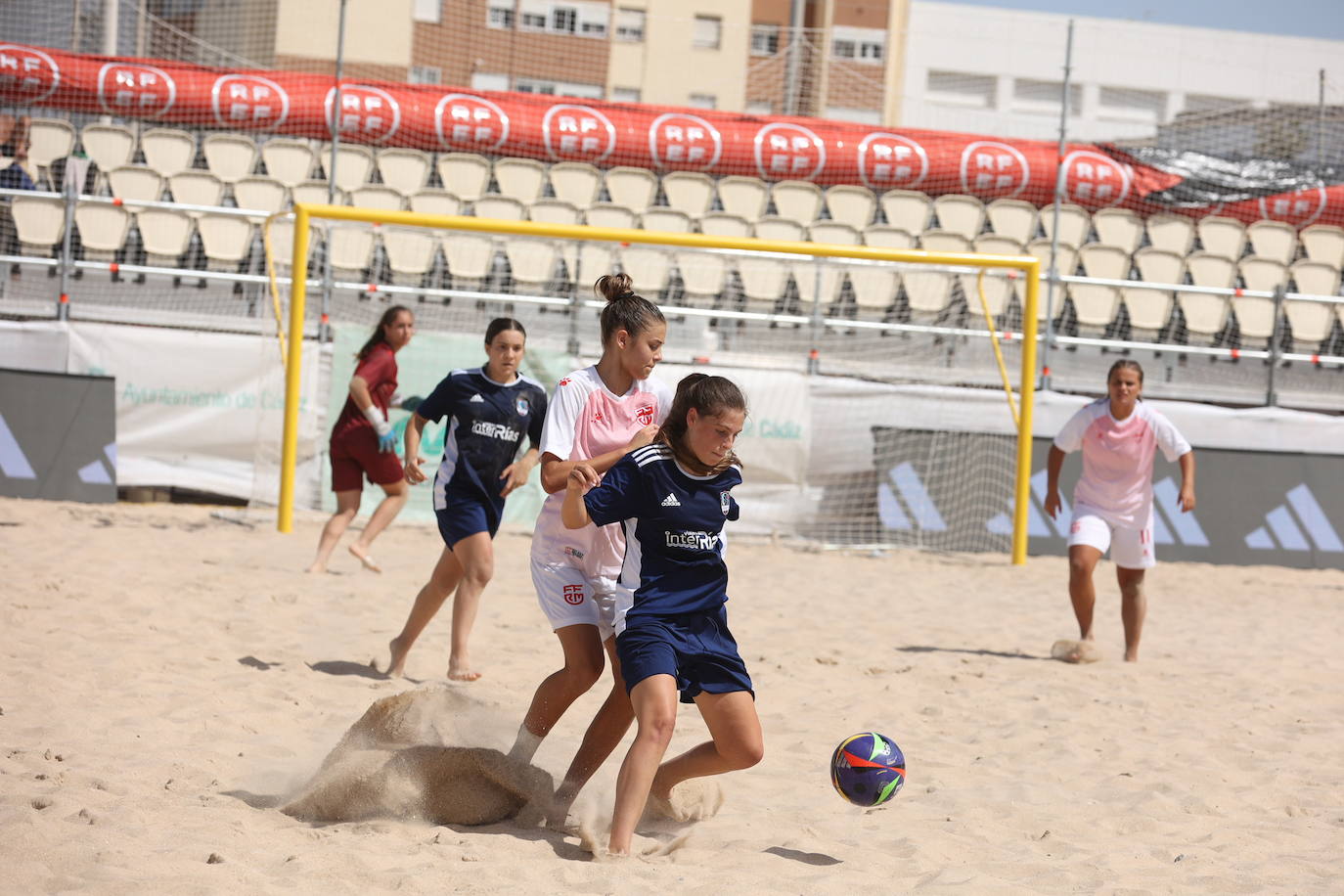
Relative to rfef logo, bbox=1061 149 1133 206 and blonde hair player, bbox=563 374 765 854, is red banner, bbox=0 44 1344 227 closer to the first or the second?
rfef logo, bbox=1061 149 1133 206

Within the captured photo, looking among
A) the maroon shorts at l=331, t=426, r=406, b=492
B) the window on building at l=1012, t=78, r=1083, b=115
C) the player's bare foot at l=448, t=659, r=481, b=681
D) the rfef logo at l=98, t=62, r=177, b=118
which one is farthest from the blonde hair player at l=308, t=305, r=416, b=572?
the window on building at l=1012, t=78, r=1083, b=115

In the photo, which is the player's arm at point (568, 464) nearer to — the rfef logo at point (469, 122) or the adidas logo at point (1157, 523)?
the adidas logo at point (1157, 523)

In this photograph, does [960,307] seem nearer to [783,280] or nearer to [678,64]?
[783,280]

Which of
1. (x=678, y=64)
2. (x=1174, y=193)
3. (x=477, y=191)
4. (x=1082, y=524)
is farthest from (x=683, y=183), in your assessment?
(x=678, y=64)

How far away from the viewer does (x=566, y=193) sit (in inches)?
592

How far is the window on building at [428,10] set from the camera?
34250 mm

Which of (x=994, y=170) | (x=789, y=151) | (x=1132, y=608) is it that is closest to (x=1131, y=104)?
(x=994, y=170)

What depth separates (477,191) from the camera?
15055 millimetres

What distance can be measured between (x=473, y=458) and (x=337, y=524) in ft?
9.45

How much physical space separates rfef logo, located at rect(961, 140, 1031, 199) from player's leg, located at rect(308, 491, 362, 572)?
33.9 feet

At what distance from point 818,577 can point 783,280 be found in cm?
393

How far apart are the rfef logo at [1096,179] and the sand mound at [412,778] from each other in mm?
13748

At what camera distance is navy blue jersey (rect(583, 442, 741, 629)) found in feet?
11.8

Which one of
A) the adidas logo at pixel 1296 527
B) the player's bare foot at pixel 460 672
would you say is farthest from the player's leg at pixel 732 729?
the adidas logo at pixel 1296 527
